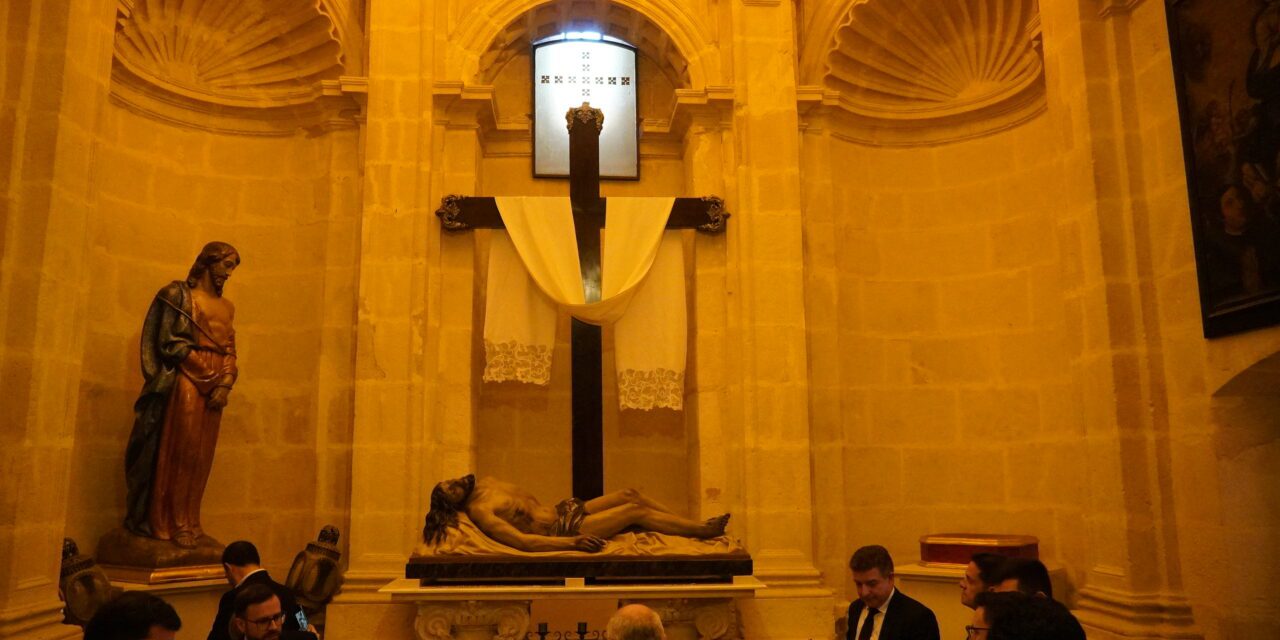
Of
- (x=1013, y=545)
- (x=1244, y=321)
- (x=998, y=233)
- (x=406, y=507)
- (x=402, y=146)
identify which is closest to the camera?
(x=1244, y=321)

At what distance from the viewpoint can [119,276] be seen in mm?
7617

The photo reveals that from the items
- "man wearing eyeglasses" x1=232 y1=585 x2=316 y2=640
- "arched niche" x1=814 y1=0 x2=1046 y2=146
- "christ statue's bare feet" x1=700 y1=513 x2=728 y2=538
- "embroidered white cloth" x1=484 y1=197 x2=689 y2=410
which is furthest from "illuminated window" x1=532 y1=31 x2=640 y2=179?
"man wearing eyeglasses" x1=232 y1=585 x2=316 y2=640

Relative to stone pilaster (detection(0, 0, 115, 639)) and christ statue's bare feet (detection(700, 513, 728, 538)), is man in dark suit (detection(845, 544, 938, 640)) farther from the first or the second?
stone pilaster (detection(0, 0, 115, 639))

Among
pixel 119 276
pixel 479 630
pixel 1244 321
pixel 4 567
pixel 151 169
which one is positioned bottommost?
pixel 479 630

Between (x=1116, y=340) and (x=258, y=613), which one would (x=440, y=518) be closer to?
(x=258, y=613)

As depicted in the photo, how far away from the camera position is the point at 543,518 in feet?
20.1

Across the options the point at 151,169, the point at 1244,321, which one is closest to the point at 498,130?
the point at 151,169

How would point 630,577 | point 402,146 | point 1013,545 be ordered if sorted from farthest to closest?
point 402,146 → point 1013,545 → point 630,577

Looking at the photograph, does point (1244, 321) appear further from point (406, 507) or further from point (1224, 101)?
point (406, 507)

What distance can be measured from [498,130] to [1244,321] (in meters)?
5.63

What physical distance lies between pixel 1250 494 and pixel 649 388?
3.65 metres

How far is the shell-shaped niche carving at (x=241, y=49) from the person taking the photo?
26.4 feet

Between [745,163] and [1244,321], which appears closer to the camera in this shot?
[1244,321]

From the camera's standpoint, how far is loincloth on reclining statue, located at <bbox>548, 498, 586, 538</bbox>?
6.03 metres
